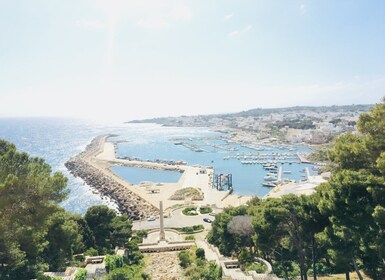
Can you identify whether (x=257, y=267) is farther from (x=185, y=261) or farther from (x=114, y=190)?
(x=114, y=190)

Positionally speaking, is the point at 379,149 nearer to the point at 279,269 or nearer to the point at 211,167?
the point at 279,269

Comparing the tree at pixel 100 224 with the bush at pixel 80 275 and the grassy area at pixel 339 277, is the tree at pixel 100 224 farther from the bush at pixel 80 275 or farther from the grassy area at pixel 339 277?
the grassy area at pixel 339 277

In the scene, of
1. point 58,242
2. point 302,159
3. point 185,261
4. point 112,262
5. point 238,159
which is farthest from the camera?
point 238,159

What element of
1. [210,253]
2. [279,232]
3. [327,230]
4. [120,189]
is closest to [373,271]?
[327,230]

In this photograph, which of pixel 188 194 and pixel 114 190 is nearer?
pixel 188 194

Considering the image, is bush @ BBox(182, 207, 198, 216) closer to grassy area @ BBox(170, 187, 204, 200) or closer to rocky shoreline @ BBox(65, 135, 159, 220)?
rocky shoreline @ BBox(65, 135, 159, 220)

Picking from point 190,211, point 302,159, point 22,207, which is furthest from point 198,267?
point 302,159

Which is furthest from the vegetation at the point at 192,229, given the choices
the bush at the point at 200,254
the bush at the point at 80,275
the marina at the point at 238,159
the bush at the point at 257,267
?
the marina at the point at 238,159
